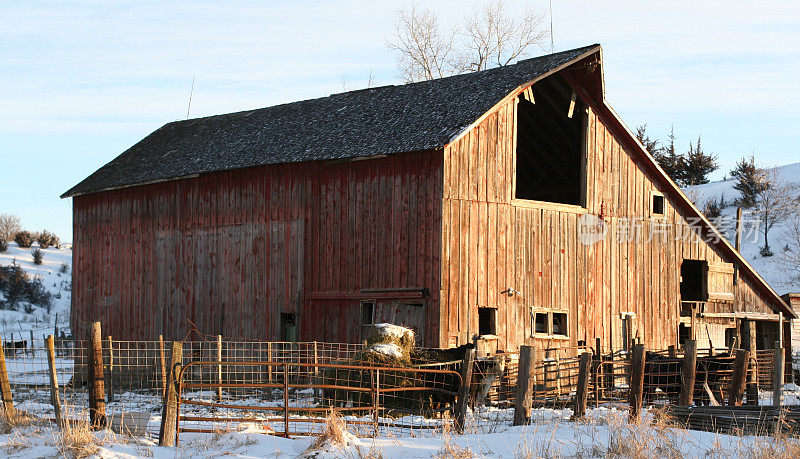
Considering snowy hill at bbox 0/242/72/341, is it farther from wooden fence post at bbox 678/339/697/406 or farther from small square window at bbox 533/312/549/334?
wooden fence post at bbox 678/339/697/406

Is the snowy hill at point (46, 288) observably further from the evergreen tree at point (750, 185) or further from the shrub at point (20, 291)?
the evergreen tree at point (750, 185)

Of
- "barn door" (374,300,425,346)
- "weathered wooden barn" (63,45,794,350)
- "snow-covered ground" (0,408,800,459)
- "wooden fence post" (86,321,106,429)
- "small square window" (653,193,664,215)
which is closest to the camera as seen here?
"snow-covered ground" (0,408,800,459)

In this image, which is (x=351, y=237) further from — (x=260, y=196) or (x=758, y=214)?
(x=758, y=214)

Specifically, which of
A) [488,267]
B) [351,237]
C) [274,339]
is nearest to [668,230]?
[488,267]

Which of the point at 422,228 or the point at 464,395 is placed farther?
the point at 422,228

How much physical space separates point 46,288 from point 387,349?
48090 millimetres

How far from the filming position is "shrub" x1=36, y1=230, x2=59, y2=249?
74.6m

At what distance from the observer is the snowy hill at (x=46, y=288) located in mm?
49625

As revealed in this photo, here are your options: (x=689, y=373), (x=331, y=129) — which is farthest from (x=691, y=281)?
(x=689, y=373)

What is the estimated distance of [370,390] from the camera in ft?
43.3

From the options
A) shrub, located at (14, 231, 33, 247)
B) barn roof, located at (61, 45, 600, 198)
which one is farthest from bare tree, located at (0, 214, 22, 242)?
barn roof, located at (61, 45, 600, 198)

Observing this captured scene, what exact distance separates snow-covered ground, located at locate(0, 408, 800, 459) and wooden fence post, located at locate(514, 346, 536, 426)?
1.85 meters

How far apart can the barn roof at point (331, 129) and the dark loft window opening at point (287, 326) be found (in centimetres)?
399

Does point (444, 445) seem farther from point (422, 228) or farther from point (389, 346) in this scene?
point (422, 228)
